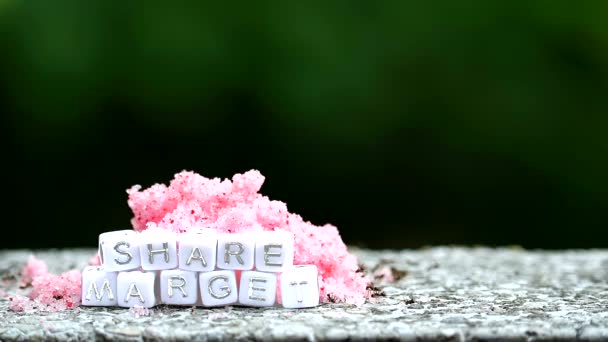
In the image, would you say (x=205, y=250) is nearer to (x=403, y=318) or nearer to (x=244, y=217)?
(x=244, y=217)

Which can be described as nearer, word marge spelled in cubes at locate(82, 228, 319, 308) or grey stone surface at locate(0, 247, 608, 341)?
grey stone surface at locate(0, 247, 608, 341)

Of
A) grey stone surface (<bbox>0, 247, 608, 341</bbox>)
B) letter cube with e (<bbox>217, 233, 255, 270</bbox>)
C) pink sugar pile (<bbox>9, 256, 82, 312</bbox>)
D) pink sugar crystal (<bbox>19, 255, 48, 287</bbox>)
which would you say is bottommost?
grey stone surface (<bbox>0, 247, 608, 341</bbox>)

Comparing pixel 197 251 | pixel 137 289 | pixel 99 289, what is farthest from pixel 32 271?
pixel 197 251

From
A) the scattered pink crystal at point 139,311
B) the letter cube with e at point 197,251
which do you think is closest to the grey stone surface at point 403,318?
the scattered pink crystal at point 139,311

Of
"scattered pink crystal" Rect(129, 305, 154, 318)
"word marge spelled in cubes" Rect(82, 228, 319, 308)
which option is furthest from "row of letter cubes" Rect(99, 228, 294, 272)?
"scattered pink crystal" Rect(129, 305, 154, 318)

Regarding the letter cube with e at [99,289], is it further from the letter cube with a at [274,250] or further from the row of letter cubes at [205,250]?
the letter cube with a at [274,250]

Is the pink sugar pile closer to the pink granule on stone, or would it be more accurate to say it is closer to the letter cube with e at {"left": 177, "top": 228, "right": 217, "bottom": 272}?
the pink granule on stone

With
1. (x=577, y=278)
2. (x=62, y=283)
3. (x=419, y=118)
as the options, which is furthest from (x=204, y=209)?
(x=419, y=118)

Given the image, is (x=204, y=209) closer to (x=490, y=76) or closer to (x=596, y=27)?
(x=490, y=76)
